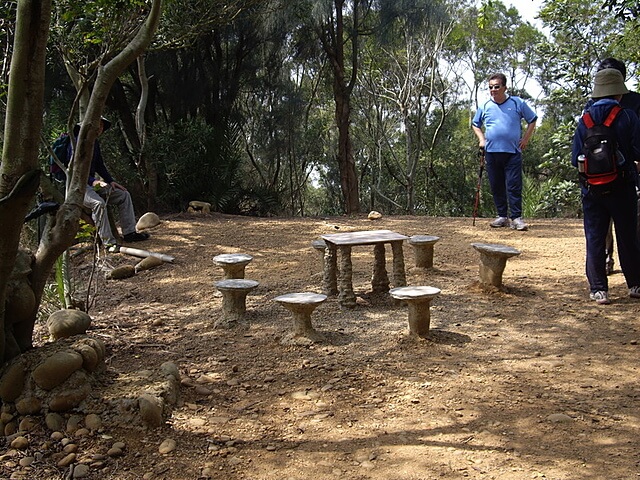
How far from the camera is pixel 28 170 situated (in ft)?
10.9

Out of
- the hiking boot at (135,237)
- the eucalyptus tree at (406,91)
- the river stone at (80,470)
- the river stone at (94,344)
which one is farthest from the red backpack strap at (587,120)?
the eucalyptus tree at (406,91)

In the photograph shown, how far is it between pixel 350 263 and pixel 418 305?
93cm

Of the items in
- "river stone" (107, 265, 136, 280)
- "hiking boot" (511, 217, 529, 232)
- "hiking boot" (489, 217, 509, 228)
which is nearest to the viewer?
"river stone" (107, 265, 136, 280)

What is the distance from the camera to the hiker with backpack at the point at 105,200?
7.03 m

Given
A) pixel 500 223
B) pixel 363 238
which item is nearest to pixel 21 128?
pixel 363 238

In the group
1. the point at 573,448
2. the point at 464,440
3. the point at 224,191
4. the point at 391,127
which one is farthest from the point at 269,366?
the point at 391,127

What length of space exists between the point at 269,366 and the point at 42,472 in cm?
150

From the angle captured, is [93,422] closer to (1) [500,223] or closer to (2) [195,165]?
(1) [500,223]

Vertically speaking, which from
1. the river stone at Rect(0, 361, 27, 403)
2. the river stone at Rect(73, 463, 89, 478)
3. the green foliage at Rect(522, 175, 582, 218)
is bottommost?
the river stone at Rect(73, 463, 89, 478)

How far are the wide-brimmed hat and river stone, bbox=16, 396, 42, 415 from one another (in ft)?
14.2

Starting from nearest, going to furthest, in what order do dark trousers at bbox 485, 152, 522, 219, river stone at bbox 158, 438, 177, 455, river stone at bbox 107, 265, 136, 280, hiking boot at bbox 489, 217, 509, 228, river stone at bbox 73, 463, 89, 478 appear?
river stone at bbox 73, 463, 89, 478, river stone at bbox 158, 438, 177, 455, river stone at bbox 107, 265, 136, 280, dark trousers at bbox 485, 152, 522, 219, hiking boot at bbox 489, 217, 509, 228

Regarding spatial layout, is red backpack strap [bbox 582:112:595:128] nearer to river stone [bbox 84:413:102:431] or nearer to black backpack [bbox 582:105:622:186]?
black backpack [bbox 582:105:622:186]

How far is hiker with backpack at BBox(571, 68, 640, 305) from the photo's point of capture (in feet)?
15.4

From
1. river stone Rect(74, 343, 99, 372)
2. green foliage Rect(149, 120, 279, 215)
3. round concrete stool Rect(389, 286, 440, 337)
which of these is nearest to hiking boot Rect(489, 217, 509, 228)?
round concrete stool Rect(389, 286, 440, 337)
